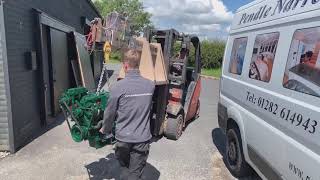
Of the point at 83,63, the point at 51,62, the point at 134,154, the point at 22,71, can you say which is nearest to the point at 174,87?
the point at 22,71

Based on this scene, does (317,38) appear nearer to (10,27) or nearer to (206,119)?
(10,27)

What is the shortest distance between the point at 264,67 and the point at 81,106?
2.66m

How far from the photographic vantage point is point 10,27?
673cm

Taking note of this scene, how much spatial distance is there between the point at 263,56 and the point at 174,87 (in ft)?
12.3

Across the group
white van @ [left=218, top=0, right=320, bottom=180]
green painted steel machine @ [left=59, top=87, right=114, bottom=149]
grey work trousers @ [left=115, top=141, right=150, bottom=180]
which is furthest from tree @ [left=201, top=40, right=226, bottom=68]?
grey work trousers @ [left=115, top=141, right=150, bottom=180]

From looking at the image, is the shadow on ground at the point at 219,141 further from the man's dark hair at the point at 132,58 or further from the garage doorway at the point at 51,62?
the garage doorway at the point at 51,62

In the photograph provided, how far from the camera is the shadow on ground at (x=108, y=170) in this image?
5.81 meters

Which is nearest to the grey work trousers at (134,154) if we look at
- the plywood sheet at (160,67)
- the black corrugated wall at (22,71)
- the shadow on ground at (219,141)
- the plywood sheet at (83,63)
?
the shadow on ground at (219,141)

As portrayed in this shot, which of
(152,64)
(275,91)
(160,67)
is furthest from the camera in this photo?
(160,67)

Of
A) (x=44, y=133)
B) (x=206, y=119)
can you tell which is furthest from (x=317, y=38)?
(x=206, y=119)

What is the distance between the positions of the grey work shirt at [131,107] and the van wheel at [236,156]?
210cm

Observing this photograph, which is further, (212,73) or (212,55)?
(212,55)

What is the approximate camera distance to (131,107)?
4.11 m

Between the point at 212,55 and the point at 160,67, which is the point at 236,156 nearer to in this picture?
the point at 160,67
